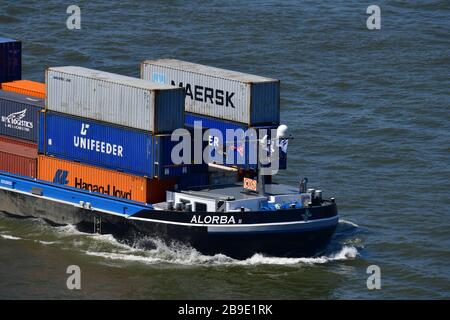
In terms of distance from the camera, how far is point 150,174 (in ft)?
210

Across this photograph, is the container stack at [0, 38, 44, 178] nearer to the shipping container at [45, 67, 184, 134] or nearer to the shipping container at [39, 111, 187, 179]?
the shipping container at [39, 111, 187, 179]

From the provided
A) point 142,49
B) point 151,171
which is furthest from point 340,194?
point 142,49

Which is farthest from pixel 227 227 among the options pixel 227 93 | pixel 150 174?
pixel 227 93

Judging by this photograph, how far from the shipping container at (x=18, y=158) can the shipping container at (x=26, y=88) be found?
2918 mm

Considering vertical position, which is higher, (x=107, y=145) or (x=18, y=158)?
(x=107, y=145)

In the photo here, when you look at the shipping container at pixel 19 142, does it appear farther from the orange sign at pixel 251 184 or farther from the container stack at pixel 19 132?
the orange sign at pixel 251 184

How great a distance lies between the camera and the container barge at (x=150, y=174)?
205 ft

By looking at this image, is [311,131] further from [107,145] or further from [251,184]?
[107,145]

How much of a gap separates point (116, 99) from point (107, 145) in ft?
7.80

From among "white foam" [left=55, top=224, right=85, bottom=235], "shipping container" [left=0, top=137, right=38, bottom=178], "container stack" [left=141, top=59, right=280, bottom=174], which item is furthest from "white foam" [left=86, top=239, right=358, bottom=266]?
"shipping container" [left=0, top=137, right=38, bottom=178]

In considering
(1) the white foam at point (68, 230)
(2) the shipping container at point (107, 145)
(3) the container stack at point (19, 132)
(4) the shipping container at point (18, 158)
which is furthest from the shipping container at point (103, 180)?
(1) the white foam at point (68, 230)

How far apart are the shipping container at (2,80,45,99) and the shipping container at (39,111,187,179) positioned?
4.43 meters
